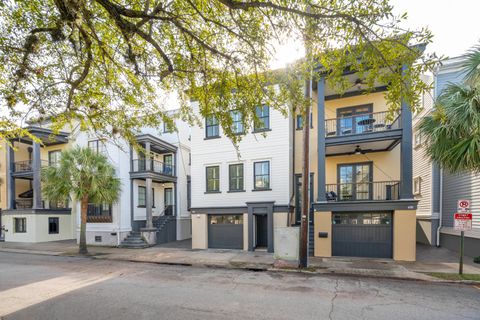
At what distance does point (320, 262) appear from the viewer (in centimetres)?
1075

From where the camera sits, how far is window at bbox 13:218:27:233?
19.4 meters

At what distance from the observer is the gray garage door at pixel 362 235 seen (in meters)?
11.6

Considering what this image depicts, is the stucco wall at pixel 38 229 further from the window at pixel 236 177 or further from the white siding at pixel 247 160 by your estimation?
the window at pixel 236 177

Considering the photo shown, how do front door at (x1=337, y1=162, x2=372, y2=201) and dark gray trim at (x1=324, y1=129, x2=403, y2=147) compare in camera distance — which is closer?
dark gray trim at (x1=324, y1=129, x2=403, y2=147)

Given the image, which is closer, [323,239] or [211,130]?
[323,239]

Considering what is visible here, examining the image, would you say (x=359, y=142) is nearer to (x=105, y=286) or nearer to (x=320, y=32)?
(x=320, y=32)

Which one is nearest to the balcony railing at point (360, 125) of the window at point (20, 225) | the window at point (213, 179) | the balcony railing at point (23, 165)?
the window at point (213, 179)

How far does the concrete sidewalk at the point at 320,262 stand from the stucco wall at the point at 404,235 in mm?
457

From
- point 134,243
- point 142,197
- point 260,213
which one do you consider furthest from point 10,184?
point 260,213

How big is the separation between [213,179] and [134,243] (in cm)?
668

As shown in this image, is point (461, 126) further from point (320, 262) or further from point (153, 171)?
point (153, 171)

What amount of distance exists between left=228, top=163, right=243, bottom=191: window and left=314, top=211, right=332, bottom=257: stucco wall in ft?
15.4

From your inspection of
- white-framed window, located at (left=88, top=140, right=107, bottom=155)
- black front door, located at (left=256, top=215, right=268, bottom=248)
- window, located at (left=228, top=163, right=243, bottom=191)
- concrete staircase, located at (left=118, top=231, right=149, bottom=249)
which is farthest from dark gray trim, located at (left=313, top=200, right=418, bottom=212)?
white-framed window, located at (left=88, top=140, right=107, bottom=155)

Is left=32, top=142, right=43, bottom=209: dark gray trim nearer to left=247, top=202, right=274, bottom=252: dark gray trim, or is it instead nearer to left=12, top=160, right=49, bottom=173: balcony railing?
left=12, top=160, right=49, bottom=173: balcony railing
